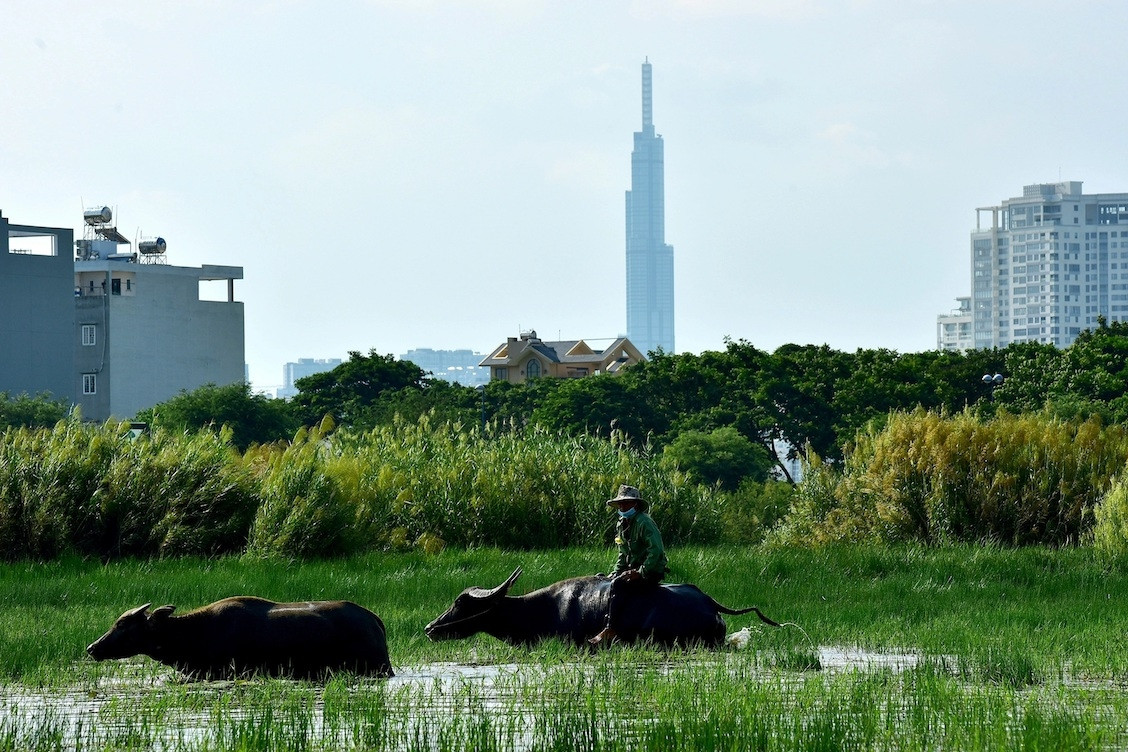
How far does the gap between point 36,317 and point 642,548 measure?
78.3m

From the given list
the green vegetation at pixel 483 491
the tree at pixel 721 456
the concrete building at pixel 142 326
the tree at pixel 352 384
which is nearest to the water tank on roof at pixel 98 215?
the concrete building at pixel 142 326

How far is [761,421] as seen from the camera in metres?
66.1

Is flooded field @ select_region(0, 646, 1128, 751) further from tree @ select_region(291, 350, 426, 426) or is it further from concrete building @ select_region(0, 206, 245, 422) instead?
concrete building @ select_region(0, 206, 245, 422)

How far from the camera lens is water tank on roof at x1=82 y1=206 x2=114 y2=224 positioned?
102375mm

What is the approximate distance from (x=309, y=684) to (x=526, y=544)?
12.8 meters

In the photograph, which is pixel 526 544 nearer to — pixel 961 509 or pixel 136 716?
Result: pixel 961 509

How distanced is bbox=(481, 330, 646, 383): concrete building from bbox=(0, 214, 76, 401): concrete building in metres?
48.7

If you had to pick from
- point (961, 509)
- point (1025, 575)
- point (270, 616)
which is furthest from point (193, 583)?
point (961, 509)

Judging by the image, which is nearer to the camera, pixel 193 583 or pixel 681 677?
pixel 681 677

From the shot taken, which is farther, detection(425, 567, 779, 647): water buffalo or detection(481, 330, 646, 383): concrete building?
detection(481, 330, 646, 383): concrete building

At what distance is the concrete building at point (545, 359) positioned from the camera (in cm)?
13450

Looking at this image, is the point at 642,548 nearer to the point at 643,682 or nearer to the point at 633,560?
the point at 633,560

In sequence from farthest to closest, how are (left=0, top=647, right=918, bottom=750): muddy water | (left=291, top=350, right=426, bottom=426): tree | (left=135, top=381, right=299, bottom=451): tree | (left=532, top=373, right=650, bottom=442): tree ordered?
1. (left=291, top=350, right=426, bottom=426): tree
2. (left=532, top=373, right=650, bottom=442): tree
3. (left=135, top=381, right=299, bottom=451): tree
4. (left=0, top=647, right=918, bottom=750): muddy water

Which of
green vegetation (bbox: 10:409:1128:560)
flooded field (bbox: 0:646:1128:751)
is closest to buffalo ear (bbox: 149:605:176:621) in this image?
flooded field (bbox: 0:646:1128:751)
